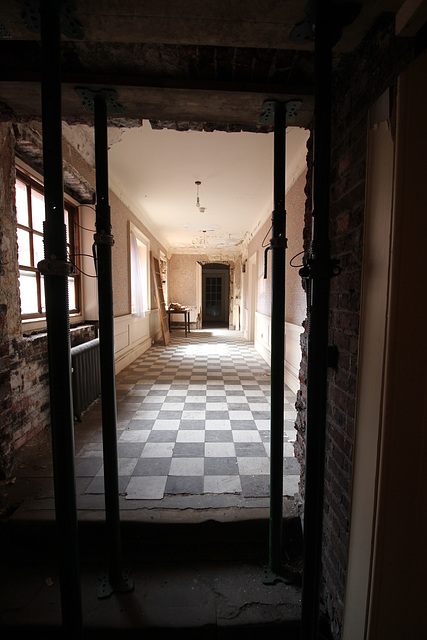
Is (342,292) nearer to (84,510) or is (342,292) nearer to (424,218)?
(424,218)

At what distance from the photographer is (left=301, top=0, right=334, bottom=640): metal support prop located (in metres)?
0.85

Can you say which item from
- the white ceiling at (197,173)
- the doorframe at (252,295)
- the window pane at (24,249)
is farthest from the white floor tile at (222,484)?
the doorframe at (252,295)

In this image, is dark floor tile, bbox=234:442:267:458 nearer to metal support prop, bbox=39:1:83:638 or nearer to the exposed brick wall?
the exposed brick wall

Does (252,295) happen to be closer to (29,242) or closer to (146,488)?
(29,242)

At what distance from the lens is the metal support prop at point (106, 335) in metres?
1.21

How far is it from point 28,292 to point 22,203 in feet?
2.51

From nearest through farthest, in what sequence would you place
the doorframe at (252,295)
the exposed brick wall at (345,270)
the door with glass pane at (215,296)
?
the exposed brick wall at (345,270)
the doorframe at (252,295)
the door with glass pane at (215,296)

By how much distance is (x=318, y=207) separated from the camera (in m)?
0.88

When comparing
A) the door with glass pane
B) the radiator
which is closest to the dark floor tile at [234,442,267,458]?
the radiator

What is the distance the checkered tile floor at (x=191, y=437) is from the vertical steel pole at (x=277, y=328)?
46 cm

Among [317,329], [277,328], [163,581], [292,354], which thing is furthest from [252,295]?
[317,329]

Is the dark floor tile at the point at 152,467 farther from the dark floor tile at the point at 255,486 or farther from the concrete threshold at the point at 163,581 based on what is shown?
the dark floor tile at the point at 255,486

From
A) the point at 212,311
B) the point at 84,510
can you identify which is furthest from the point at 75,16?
the point at 212,311

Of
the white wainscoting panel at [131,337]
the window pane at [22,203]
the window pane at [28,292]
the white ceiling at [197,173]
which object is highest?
the white ceiling at [197,173]
